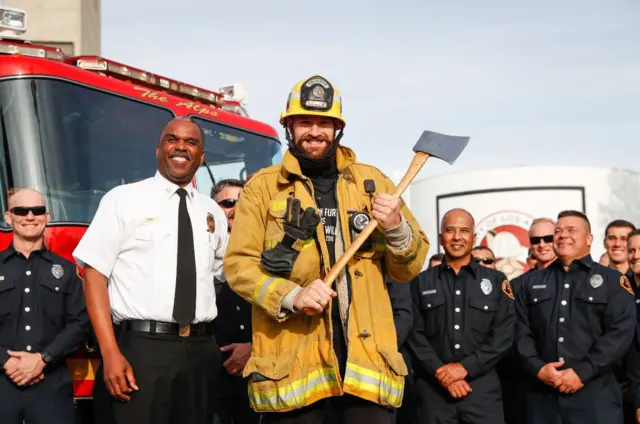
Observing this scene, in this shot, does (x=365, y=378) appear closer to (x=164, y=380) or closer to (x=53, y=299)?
(x=164, y=380)

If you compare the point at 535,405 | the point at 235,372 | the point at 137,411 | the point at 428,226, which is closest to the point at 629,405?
the point at 535,405

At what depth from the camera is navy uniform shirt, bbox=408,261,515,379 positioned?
5.67 m

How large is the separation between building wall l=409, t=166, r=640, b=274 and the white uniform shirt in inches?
718

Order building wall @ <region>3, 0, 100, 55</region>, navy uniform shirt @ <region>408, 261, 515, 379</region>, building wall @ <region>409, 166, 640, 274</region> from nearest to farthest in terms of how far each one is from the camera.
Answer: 1. navy uniform shirt @ <region>408, 261, 515, 379</region>
2. building wall @ <region>3, 0, 100, 55</region>
3. building wall @ <region>409, 166, 640, 274</region>

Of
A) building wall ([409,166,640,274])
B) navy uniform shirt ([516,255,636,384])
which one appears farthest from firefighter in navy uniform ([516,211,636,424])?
building wall ([409,166,640,274])

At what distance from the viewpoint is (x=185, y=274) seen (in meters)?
4.14

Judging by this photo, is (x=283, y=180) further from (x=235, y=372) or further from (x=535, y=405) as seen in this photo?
(x=535, y=405)

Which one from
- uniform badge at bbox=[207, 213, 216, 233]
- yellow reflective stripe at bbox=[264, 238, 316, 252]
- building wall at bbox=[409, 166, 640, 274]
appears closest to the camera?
yellow reflective stripe at bbox=[264, 238, 316, 252]

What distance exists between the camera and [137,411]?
3.93 meters

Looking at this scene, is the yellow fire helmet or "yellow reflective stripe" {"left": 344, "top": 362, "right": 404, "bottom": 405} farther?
the yellow fire helmet

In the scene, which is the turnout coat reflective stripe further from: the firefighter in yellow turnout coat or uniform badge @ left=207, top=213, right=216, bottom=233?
uniform badge @ left=207, top=213, right=216, bottom=233

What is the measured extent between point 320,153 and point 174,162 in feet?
2.98

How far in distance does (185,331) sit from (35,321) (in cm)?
137

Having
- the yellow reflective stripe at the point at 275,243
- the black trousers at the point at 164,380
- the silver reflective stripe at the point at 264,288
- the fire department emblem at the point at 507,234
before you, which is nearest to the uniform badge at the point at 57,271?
the black trousers at the point at 164,380
